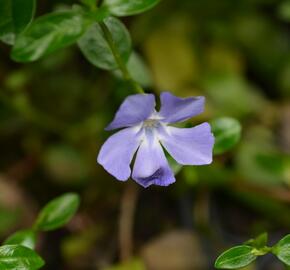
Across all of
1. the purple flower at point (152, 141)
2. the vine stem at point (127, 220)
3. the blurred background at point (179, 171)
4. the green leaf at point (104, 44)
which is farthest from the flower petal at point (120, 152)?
the vine stem at point (127, 220)

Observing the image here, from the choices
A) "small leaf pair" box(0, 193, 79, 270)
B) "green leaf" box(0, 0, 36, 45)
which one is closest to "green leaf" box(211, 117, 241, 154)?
"small leaf pair" box(0, 193, 79, 270)

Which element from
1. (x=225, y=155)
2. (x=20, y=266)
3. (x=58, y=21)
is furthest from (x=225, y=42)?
(x=20, y=266)

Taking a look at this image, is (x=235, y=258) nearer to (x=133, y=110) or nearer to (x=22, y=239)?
(x=133, y=110)

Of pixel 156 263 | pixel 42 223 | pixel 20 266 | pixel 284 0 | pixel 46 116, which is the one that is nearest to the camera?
pixel 20 266

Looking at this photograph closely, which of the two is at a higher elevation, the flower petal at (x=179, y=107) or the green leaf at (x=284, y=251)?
the flower petal at (x=179, y=107)

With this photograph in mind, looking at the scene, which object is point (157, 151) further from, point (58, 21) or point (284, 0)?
point (284, 0)

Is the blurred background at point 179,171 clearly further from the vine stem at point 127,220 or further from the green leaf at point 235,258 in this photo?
the green leaf at point 235,258
